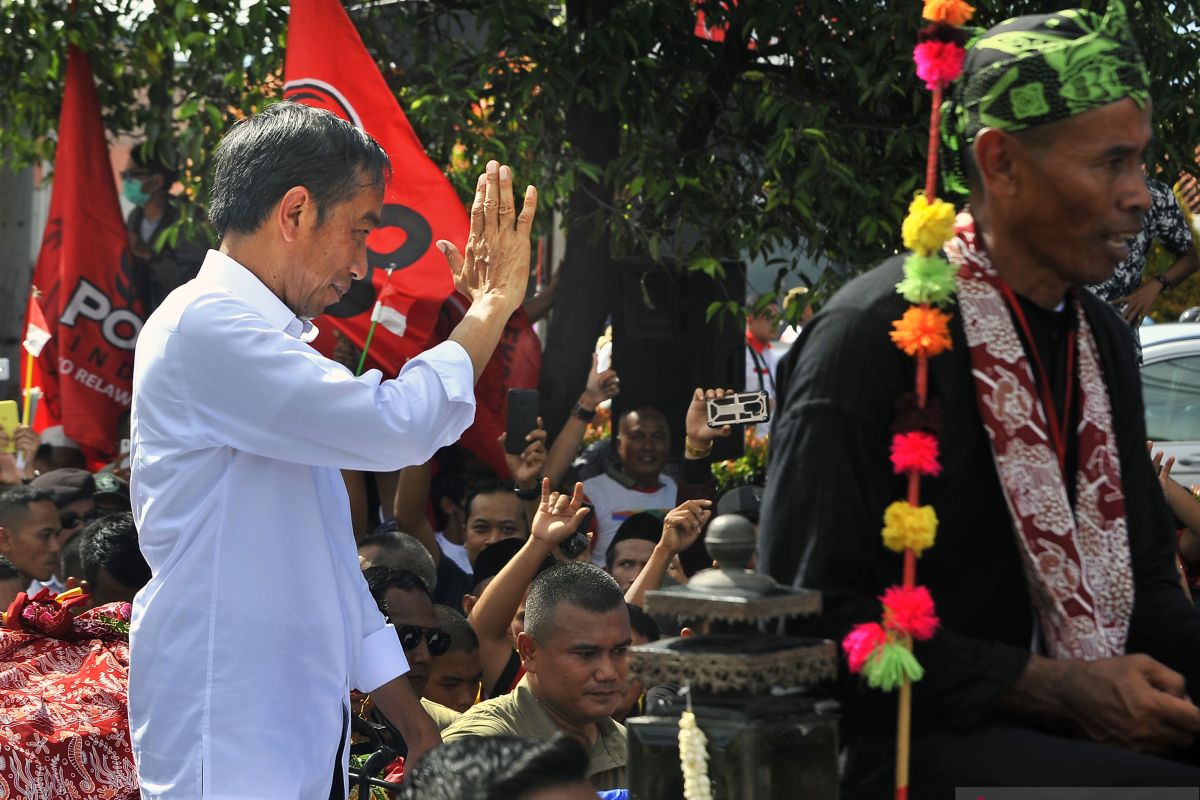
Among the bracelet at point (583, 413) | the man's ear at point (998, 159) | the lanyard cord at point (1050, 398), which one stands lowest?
the bracelet at point (583, 413)

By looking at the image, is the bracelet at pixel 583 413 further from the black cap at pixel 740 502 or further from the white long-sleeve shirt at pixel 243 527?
the white long-sleeve shirt at pixel 243 527

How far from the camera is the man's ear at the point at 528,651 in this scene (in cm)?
476

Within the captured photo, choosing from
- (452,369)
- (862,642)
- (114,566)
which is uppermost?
(452,369)

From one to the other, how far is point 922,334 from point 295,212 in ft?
4.39

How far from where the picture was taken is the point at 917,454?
7.41ft

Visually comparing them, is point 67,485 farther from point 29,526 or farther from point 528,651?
point 528,651

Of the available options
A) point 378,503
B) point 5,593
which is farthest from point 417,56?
point 5,593

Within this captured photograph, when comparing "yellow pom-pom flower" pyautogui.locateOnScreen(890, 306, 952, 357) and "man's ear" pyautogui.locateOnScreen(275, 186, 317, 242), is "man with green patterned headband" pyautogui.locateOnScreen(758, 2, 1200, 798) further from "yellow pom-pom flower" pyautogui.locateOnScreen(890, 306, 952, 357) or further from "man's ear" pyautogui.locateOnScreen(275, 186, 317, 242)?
"man's ear" pyautogui.locateOnScreen(275, 186, 317, 242)

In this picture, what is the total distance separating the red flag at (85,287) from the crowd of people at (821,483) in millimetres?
5235

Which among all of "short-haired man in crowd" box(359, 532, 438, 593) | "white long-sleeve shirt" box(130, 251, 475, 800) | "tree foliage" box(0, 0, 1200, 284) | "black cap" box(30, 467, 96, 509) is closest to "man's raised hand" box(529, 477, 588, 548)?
"short-haired man in crowd" box(359, 532, 438, 593)

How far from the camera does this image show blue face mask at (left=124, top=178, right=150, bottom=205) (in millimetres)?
10062

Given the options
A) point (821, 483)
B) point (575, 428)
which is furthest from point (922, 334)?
point (575, 428)

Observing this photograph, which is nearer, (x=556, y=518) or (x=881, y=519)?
(x=881, y=519)

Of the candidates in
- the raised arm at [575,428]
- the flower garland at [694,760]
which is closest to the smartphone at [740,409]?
the raised arm at [575,428]
